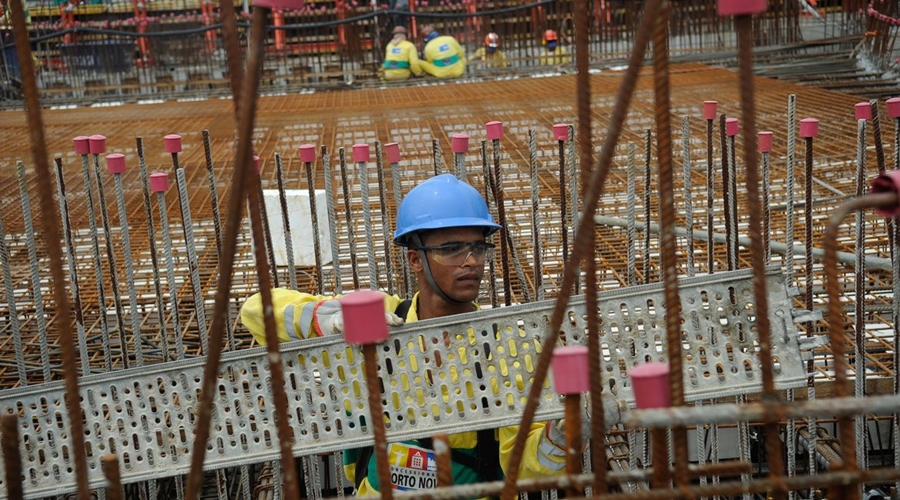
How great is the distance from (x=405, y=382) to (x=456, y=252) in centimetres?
67

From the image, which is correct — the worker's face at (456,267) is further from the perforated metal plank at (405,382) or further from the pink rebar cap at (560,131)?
the pink rebar cap at (560,131)

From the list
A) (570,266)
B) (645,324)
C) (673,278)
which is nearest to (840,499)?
(673,278)

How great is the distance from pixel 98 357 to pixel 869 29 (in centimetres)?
983

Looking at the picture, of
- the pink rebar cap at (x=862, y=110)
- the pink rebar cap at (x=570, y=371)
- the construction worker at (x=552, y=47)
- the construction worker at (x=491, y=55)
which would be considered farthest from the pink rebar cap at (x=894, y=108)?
the construction worker at (x=491, y=55)

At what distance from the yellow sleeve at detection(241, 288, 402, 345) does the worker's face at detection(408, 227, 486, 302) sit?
0.65 feet

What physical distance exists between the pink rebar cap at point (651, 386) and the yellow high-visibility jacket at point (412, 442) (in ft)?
2.82

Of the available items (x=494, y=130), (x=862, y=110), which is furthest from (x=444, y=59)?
(x=862, y=110)

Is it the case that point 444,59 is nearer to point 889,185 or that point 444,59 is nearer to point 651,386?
point 889,185

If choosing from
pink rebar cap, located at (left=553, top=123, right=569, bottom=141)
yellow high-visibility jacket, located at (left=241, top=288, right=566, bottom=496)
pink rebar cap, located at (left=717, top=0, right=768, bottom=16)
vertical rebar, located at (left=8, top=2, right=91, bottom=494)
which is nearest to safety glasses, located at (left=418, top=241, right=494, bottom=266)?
yellow high-visibility jacket, located at (left=241, top=288, right=566, bottom=496)

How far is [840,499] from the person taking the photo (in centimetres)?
208

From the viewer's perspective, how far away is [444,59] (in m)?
15.9

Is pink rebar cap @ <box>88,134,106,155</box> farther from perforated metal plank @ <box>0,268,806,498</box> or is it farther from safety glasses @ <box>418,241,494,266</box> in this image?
safety glasses @ <box>418,241,494,266</box>

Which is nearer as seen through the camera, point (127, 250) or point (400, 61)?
point (127, 250)

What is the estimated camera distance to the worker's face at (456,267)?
11.5ft
